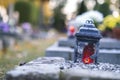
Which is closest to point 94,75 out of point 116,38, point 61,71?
point 61,71

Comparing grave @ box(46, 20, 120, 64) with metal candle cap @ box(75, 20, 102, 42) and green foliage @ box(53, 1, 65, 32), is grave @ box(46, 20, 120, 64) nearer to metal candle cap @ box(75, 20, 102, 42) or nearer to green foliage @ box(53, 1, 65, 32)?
metal candle cap @ box(75, 20, 102, 42)

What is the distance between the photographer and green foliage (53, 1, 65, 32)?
41334mm

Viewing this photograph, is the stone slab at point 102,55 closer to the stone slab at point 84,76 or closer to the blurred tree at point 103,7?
the stone slab at point 84,76

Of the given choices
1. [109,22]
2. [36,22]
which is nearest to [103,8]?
[109,22]

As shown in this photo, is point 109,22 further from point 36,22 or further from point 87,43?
point 36,22

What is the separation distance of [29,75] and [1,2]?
1989 centimetres

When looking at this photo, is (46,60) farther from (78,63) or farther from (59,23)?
(59,23)

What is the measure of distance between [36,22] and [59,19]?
565 centimetres

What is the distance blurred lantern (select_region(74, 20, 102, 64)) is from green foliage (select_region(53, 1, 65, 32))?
33.4 metres

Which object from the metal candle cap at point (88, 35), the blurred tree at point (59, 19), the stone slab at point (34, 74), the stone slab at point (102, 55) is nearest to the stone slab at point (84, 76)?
the stone slab at point (34, 74)

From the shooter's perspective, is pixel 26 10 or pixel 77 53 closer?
pixel 77 53

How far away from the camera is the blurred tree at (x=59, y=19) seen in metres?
41.2

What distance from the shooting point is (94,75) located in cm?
546

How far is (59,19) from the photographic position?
137 feet
